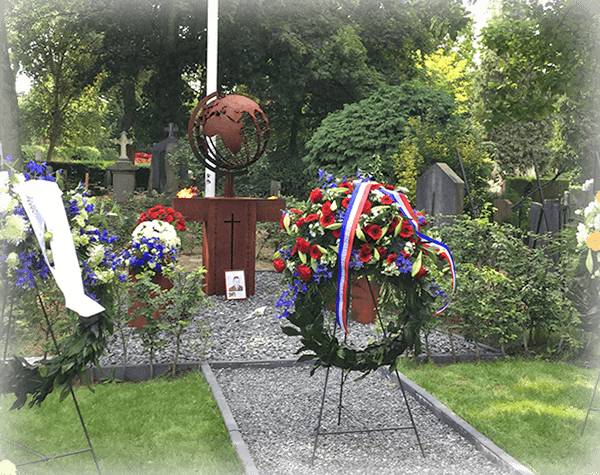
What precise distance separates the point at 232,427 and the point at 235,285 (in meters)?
3.86

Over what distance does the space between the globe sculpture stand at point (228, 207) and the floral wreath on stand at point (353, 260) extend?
13.4 feet

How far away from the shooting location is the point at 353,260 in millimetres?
3588

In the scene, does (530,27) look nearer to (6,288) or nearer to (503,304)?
(503,304)

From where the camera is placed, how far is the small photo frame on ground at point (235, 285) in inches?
307

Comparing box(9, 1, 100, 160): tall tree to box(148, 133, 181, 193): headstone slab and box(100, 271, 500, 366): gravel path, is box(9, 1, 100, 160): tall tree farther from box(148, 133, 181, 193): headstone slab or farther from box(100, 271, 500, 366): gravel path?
box(100, 271, 500, 366): gravel path

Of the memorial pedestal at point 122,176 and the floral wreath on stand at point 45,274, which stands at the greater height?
the memorial pedestal at point 122,176

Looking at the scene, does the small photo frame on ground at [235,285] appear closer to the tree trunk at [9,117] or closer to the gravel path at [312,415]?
the gravel path at [312,415]

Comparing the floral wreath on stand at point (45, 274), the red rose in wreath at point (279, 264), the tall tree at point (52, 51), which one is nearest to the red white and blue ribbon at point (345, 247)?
the red rose in wreath at point (279, 264)

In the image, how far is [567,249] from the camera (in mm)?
6039

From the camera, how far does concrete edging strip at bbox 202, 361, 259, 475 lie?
11.7 ft

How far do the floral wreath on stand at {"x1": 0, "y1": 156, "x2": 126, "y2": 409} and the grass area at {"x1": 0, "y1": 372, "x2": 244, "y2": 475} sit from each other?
657mm

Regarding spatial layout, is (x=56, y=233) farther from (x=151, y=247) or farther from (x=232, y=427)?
(x=151, y=247)

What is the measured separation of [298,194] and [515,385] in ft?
43.1

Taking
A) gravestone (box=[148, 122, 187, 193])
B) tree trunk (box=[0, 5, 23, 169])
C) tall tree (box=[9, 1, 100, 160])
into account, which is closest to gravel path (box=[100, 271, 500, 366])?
tree trunk (box=[0, 5, 23, 169])
